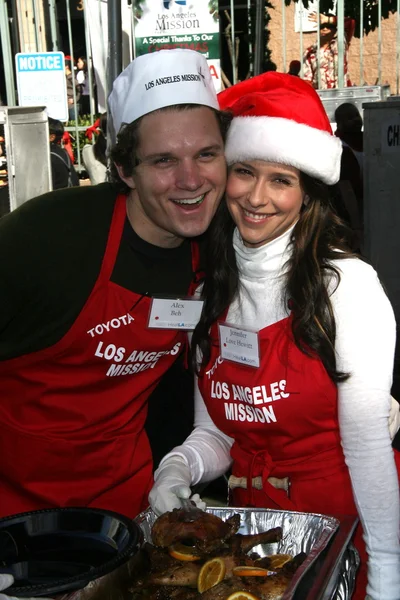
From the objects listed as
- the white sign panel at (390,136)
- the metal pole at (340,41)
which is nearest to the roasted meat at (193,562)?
the white sign panel at (390,136)

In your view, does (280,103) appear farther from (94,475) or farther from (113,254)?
(94,475)

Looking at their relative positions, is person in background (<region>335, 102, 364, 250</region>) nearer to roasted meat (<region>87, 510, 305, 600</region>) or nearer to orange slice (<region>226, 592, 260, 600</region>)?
roasted meat (<region>87, 510, 305, 600</region>)

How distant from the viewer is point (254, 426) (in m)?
1.95

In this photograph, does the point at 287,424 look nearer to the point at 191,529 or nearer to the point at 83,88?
the point at 191,529

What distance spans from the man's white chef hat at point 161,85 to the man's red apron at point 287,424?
63 cm

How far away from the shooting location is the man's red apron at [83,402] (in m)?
2.01

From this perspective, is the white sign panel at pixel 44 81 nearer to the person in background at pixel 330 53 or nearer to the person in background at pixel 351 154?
the person in background at pixel 351 154

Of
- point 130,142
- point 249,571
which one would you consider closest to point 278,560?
point 249,571

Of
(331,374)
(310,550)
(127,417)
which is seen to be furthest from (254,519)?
(127,417)

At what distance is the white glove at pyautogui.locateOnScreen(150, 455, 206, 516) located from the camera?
68.1 inches

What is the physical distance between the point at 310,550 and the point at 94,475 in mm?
769

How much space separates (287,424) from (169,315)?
0.42 meters

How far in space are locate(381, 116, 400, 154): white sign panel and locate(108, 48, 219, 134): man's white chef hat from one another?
3372mm

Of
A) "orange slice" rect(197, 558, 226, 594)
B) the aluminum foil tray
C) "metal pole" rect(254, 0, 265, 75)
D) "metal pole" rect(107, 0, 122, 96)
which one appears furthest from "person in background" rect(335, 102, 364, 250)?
"orange slice" rect(197, 558, 226, 594)
